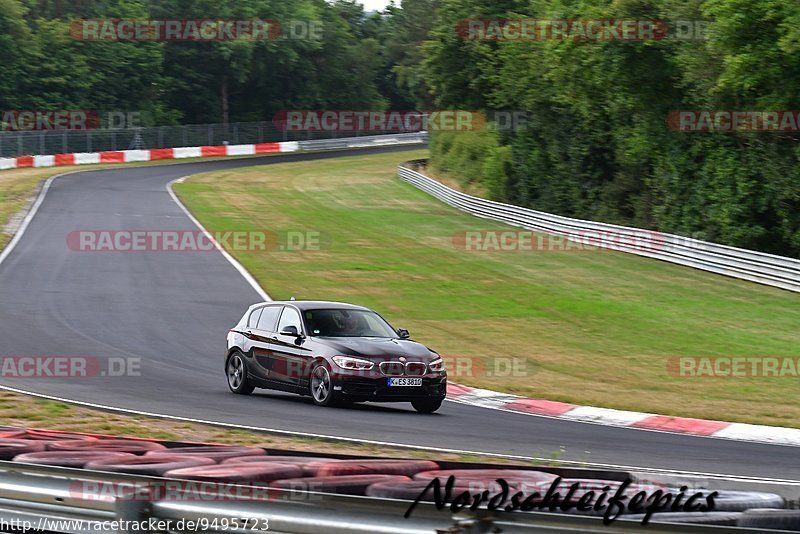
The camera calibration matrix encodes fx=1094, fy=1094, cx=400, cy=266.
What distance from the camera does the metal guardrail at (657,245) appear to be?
2916 centimetres

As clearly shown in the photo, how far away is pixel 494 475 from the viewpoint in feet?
18.3

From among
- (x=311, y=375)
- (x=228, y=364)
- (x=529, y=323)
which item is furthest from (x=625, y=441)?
(x=529, y=323)

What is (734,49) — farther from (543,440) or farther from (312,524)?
(312,524)

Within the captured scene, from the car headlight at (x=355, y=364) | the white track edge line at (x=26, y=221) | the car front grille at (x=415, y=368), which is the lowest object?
the white track edge line at (x=26, y=221)

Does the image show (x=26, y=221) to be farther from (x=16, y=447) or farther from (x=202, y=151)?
(x=202, y=151)

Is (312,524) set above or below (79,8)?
below

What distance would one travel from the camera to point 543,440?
39.8 feet

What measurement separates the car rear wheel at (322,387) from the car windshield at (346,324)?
598mm

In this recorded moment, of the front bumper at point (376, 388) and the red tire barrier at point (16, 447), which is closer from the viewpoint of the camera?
the red tire barrier at point (16, 447)

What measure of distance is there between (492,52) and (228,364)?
37.8m

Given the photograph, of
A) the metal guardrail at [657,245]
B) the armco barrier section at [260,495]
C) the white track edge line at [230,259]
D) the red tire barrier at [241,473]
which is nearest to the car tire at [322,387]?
the armco barrier section at [260,495]

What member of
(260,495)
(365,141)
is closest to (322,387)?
(260,495)

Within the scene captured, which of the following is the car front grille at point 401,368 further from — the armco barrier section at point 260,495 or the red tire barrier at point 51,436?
the armco barrier section at point 260,495

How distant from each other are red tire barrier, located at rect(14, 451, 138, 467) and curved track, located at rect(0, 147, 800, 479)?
5116 mm
